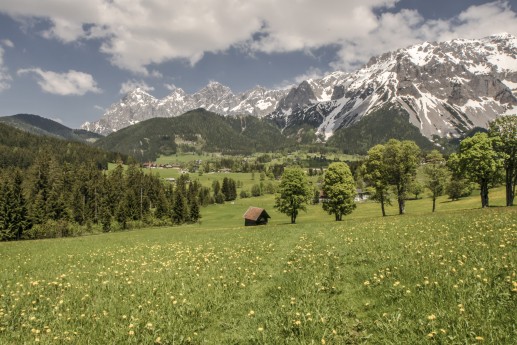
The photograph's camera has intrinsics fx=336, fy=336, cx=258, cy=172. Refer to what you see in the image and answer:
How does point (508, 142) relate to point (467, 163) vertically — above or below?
above

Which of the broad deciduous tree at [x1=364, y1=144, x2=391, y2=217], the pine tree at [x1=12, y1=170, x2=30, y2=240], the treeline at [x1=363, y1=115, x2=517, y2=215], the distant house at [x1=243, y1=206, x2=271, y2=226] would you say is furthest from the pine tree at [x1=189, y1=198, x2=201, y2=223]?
the broad deciduous tree at [x1=364, y1=144, x2=391, y2=217]

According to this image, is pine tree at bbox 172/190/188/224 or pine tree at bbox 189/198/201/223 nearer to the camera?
pine tree at bbox 172/190/188/224

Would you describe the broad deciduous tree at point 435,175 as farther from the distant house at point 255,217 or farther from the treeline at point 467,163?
the distant house at point 255,217

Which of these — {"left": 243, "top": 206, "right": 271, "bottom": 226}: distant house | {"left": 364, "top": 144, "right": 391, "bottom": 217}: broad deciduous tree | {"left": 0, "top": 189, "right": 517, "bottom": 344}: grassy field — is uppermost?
{"left": 364, "top": 144, "right": 391, "bottom": 217}: broad deciduous tree

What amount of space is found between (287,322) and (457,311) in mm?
4260

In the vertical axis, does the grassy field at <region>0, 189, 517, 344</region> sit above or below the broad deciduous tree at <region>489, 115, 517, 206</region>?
below

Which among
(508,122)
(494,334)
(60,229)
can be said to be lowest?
(60,229)

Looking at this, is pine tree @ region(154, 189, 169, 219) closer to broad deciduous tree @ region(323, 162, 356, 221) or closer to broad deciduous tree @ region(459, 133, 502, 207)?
broad deciduous tree @ region(323, 162, 356, 221)

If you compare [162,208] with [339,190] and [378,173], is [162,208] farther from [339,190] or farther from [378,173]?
[378,173]

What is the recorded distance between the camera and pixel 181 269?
1641cm

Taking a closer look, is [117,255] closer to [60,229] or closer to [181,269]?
[181,269]

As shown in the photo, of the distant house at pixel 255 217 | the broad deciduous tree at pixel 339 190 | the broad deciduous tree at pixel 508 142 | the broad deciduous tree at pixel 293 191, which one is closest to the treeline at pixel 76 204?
the distant house at pixel 255 217

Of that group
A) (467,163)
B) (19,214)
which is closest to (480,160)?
(467,163)

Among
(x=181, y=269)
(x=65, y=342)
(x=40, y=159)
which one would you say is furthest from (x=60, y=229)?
(x=65, y=342)
